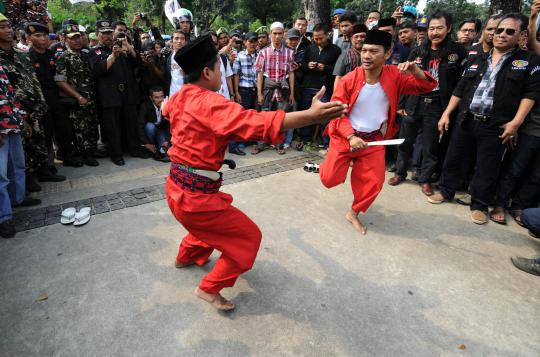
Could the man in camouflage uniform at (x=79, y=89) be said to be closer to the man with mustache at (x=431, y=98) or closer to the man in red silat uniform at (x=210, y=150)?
the man in red silat uniform at (x=210, y=150)

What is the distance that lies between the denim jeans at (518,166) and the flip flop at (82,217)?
482 cm

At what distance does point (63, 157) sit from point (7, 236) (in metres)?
2.26

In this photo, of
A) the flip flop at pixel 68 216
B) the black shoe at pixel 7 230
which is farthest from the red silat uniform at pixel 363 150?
the black shoe at pixel 7 230

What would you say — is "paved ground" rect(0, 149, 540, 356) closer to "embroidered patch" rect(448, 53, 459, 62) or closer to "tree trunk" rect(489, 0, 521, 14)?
"embroidered patch" rect(448, 53, 459, 62)

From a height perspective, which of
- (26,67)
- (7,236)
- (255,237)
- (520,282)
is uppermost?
(26,67)

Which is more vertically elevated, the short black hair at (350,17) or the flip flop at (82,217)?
the short black hair at (350,17)

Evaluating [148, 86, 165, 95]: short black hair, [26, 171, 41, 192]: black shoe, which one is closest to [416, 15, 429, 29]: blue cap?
[148, 86, 165, 95]: short black hair

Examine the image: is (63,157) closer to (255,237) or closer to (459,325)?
(255,237)

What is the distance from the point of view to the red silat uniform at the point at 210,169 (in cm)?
192

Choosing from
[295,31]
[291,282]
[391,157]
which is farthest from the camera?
[295,31]

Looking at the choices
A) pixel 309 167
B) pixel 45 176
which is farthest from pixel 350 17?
pixel 45 176

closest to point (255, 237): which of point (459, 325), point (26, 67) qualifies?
point (459, 325)

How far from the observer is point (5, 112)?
3342mm

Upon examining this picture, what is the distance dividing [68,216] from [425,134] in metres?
4.65
